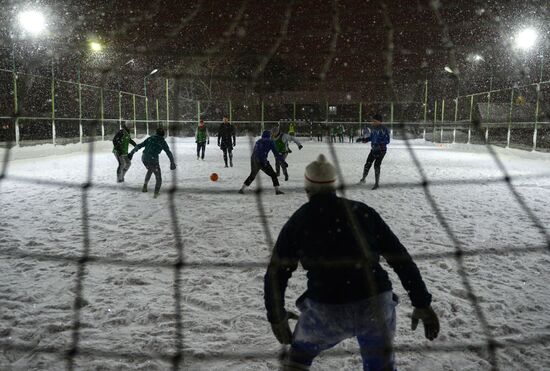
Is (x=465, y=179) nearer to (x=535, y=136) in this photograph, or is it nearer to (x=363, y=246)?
(x=535, y=136)

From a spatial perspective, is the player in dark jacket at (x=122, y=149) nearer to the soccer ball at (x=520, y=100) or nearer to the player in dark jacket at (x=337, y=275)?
the player in dark jacket at (x=337, y=275)

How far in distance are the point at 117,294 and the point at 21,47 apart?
21426 millimetres

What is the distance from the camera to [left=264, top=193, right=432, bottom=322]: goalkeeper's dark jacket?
6.37 feet

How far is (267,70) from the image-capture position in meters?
43.8

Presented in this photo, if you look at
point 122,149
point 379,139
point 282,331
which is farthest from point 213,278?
point 122,149

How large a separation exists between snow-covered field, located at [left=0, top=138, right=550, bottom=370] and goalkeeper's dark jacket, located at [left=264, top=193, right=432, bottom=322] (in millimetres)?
974

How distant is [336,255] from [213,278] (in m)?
2.41

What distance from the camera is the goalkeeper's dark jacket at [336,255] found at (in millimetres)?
1940

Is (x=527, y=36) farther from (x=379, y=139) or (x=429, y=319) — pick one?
(x=429, y=319)

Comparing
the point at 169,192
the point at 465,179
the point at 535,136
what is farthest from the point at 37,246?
the point at 535,136

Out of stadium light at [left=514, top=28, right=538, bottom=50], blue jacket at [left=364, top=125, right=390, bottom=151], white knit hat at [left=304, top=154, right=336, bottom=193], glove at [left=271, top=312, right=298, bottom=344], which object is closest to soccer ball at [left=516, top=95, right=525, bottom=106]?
stadium light at [left=514, top=28, right=538, bottom=50]

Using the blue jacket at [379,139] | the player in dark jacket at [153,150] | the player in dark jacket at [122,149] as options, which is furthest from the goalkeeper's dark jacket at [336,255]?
the player in dark jacket at [122,149]

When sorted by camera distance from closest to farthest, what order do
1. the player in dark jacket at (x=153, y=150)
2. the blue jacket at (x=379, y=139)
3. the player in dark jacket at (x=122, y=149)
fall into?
the player in dark jacket at (x=153, y=150) < the blue jacket at (x=379, y=139) < the player in dark jacket at (x=122, y=149)

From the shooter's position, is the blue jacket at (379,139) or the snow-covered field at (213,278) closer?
the snow-covered field at (213,278)
